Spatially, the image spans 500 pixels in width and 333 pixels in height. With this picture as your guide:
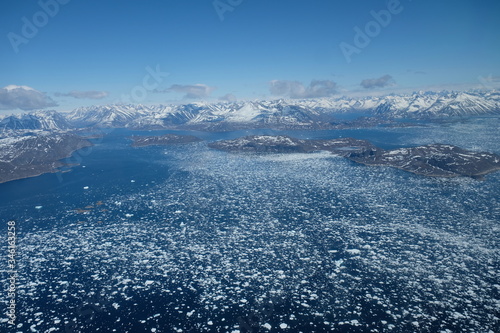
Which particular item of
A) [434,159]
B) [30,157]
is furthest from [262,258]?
[30,157]

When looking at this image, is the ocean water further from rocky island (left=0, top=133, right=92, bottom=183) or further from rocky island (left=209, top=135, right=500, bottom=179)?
rocky island (left=0, top=133, right=92, bottom=183)

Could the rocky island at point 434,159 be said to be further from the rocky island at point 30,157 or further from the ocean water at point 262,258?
the rocky island at point 30,157

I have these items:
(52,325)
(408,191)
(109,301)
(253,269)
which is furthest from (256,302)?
(408,191)

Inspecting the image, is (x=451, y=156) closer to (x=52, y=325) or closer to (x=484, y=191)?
(x=484, y=191)

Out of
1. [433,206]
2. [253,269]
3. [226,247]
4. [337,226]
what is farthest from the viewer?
[433,206]

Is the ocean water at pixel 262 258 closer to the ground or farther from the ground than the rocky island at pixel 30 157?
closer to the ground

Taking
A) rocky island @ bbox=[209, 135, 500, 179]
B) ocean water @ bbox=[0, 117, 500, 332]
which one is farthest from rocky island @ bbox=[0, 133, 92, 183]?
rocky island @ bbox=[209, 135, 500, 179]

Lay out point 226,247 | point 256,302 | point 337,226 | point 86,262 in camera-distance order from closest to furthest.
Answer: point 256,302
point 86,262
point 226,247
point 337,226

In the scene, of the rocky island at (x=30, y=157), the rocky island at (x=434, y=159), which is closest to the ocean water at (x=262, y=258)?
the rocky island at (x=434, y=159)
